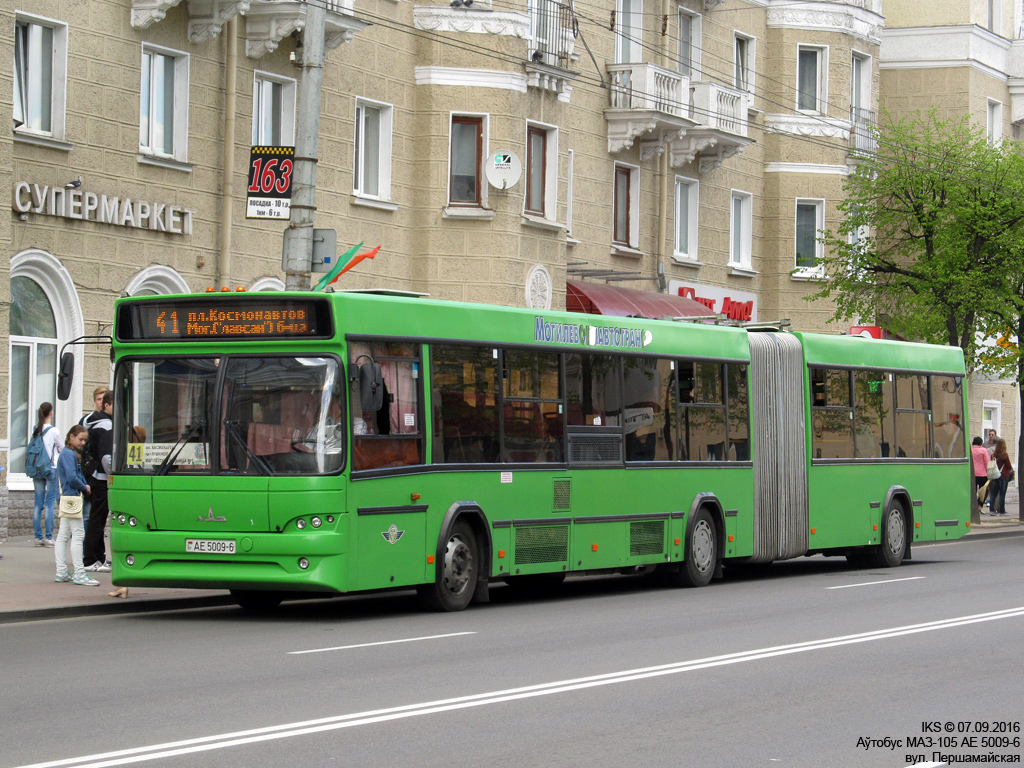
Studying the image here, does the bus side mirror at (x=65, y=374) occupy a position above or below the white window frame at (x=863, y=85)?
below

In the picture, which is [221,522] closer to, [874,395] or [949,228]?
[874,395]

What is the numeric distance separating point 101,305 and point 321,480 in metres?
9.18

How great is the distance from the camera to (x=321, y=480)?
13.6m

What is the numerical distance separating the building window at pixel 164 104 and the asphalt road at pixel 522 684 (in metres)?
8.88

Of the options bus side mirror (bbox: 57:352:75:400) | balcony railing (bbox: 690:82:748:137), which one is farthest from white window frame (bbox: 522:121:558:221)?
bus side mirror (bbox: 57:352:75:400)

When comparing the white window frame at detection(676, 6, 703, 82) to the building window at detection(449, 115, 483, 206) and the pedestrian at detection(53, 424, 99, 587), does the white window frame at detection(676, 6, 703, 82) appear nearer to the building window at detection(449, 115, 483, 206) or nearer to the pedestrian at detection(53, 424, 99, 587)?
the building window at detection(449, 115, 483, 206)

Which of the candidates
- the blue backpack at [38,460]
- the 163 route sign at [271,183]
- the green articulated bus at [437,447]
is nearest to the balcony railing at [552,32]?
the green articulated bus at [437,447]

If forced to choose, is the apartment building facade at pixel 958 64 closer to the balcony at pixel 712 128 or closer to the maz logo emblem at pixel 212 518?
the balcony at pixel 712 128

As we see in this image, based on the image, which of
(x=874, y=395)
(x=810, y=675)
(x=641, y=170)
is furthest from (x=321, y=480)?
(x=641, y=170)

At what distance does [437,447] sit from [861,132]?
87.6 ft

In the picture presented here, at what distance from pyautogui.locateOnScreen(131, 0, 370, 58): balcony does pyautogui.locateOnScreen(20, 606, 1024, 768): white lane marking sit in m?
12.9

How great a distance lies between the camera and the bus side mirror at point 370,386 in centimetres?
1344

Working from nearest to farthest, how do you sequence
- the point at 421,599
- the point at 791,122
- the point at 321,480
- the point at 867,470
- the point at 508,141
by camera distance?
the point at 321,480, the point at 421,599, the point at 867,470, the point at 508,141, the point at 791,122

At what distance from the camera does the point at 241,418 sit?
543 inches
